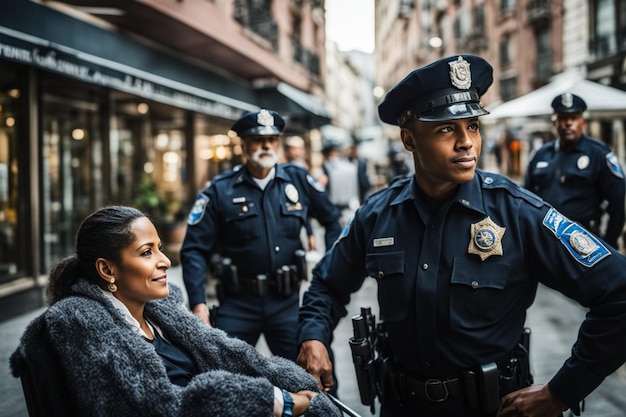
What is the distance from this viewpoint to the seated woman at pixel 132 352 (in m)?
1.97

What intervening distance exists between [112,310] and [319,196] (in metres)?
2.60

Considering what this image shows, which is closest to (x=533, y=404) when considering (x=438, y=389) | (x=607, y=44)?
(x=438, y=389)

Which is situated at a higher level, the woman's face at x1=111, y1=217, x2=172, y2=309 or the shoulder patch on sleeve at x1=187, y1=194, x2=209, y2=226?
the shoulder patch on sleeve at x1=187, y1=194, x2=209, y2=226

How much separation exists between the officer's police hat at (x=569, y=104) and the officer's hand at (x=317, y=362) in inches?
162

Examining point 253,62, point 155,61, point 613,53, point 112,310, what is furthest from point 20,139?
point 613,53

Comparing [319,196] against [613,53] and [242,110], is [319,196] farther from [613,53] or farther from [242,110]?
[613,53]

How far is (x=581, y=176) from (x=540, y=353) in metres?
1.67

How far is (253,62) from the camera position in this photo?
14750mm

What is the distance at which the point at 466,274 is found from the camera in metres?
2.27

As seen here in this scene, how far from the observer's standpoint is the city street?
14.8ft

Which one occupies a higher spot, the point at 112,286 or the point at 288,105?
the point at 288,105

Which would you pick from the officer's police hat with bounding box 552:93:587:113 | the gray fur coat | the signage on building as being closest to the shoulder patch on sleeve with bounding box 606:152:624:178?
the officer's police hat with bounding box 552:93:587:113

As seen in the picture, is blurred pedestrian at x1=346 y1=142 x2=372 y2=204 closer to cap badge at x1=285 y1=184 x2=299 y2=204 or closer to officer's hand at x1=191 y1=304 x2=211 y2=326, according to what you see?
cap badge at x1=285 y1=184 x2=299 y2=204

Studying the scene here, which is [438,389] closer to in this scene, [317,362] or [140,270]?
[317,362]
